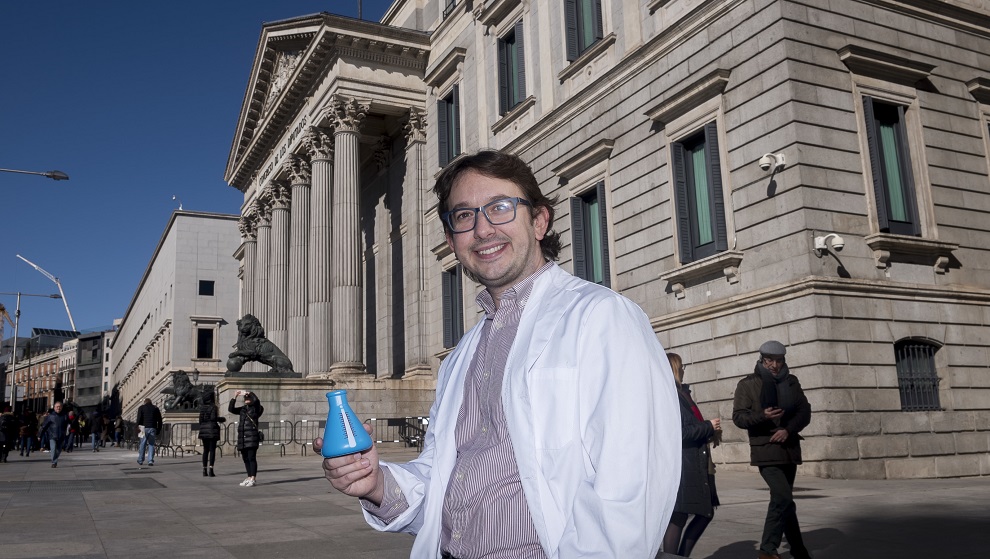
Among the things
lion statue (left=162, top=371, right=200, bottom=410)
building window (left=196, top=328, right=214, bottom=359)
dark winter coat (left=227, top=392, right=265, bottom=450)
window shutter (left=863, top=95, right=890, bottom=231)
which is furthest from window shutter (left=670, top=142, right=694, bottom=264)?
building window (left=196, top=328, right=214, bottom=359)

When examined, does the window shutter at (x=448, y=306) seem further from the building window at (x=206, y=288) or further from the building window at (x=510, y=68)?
the building window at (x=206, y=288)

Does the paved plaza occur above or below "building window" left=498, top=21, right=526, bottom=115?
below

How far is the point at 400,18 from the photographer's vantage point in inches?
1375

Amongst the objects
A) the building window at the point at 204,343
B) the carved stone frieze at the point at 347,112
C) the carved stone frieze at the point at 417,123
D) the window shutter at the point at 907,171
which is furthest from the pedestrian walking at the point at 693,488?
the building window at the point at 204,343

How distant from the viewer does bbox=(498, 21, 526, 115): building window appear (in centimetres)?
2450

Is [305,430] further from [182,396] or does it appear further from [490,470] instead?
[490,470]

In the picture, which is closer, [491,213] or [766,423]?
[491,213]

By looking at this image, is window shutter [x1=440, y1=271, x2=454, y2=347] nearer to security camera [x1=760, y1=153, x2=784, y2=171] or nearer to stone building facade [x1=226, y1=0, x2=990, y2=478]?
stone building facade [x1=226, y1=0, x2=990, y2=478]

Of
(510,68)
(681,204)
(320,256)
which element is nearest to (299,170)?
(320,256)

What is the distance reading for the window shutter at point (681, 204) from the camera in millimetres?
17172

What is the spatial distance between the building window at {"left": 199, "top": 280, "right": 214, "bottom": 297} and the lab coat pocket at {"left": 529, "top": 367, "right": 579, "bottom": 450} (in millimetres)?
70385

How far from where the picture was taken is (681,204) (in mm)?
17344

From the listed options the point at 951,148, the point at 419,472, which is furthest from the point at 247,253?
the point at 419,472

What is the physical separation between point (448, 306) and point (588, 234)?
30.8 ft
